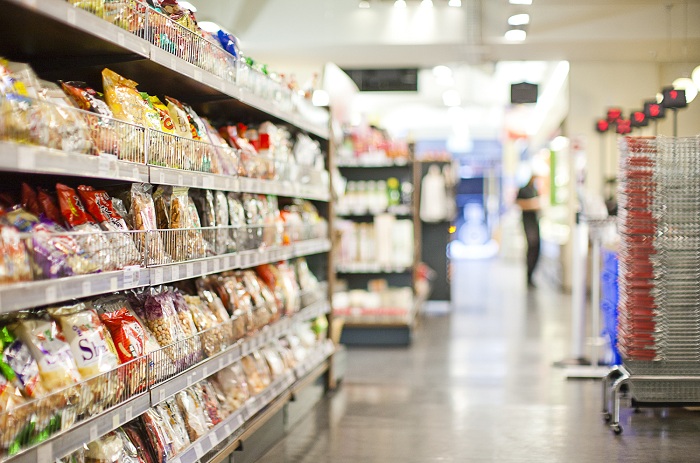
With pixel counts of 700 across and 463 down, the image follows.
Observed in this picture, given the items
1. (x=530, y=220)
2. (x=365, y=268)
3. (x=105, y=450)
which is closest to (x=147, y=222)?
(x=105, y=450)

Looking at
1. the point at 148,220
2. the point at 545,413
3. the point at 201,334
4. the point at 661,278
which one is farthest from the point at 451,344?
the point at 148,220

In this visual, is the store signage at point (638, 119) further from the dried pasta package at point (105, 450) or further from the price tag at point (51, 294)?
the price tag at point (51, 294)

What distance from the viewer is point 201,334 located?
3199 mm

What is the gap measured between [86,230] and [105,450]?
2.33 ft

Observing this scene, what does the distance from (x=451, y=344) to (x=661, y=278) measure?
3.37 m

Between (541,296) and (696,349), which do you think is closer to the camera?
(696,349)

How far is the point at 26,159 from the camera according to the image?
1921 millimetres

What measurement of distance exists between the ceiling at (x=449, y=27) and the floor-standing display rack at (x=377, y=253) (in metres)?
2.10

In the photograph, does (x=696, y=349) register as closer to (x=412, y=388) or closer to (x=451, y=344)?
(x=412, y=388)

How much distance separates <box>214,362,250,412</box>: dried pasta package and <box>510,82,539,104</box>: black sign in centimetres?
744

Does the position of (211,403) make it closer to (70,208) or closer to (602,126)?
(70,208)

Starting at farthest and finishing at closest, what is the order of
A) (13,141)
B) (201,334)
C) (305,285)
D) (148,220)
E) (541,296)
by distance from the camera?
(541,296) < (305,285) < (201,334) < (148,220) < (13,141)

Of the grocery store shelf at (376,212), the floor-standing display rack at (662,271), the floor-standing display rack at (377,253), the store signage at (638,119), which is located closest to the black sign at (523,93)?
the floor-standing display rack at (377,253)

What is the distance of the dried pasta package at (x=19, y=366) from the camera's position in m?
2.06
